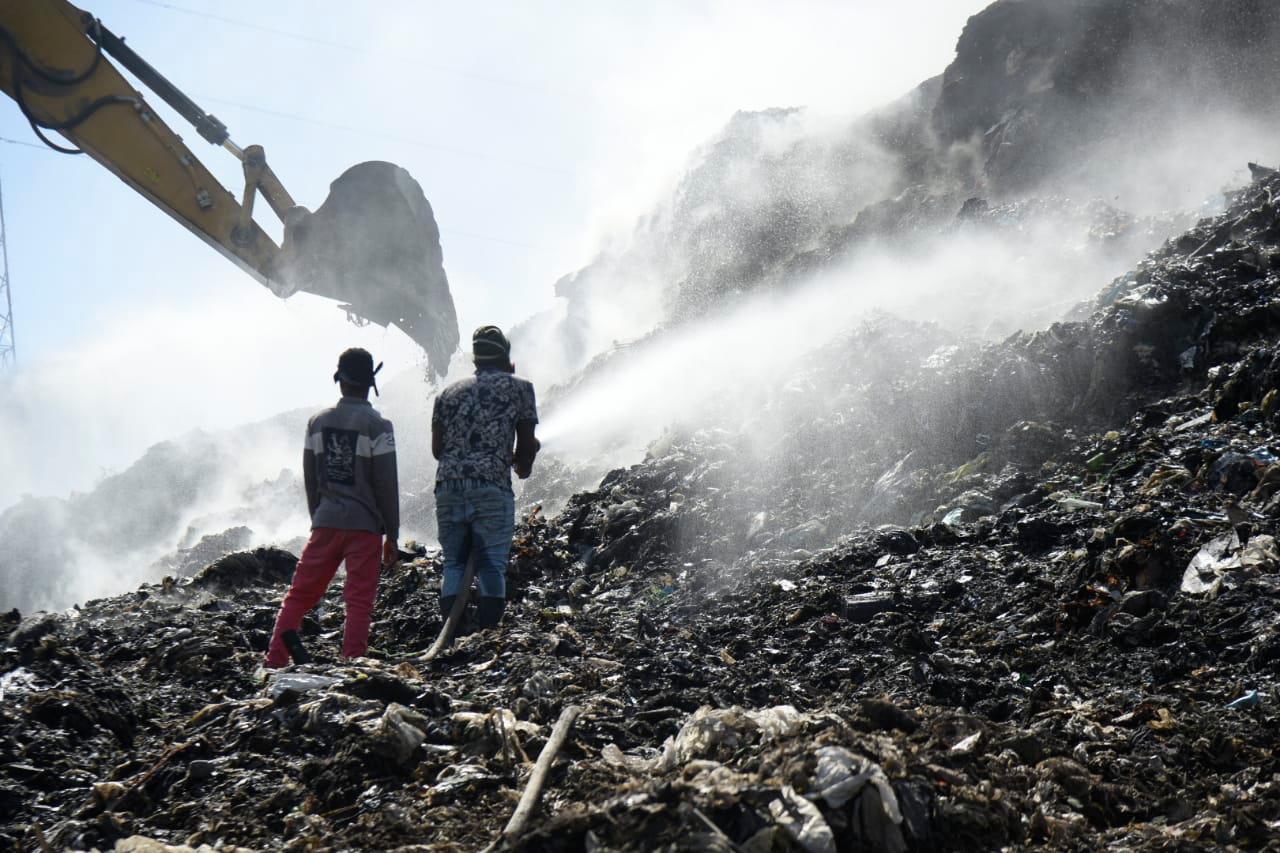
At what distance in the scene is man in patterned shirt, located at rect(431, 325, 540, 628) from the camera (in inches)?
165

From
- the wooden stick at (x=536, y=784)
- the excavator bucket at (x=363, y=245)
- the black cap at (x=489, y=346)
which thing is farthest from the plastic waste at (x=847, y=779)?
the excavator bucket at (x=363, y=245)

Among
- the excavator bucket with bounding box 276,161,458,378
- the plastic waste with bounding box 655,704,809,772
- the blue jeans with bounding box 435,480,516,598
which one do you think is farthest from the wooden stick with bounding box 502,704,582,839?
the excavator bucket with bounding box 276,161,458,378

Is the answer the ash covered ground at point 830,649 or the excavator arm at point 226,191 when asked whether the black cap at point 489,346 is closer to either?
the ash covered ground at point 830,649

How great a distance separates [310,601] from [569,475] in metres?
8.89

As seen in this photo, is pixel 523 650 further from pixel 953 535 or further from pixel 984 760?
pixel 953 535

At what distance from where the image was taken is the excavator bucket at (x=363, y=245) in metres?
8.07

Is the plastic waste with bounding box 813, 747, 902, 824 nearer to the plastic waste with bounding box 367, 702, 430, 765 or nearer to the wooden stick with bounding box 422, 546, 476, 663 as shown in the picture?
the plastic waste with bounding box 367, 702, 430, 765

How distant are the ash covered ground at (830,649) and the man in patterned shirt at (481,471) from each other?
0.29 m

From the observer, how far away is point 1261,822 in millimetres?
2008

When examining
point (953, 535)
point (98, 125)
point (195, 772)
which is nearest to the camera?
point (195, 772)

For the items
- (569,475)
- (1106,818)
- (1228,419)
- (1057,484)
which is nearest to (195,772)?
(1106,818)

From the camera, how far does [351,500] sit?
389cm

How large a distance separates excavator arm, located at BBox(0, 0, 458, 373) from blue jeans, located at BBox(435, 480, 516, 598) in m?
4.50

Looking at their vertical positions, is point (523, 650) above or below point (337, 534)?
below
